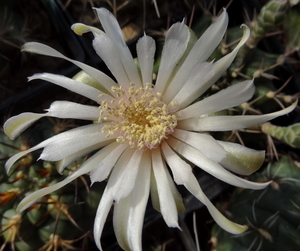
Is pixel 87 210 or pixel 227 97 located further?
pixel 87 210

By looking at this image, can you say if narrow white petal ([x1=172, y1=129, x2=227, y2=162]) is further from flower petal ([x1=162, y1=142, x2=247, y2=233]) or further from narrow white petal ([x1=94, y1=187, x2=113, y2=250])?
narrow white petal ([x1=94, y1=187, x2=113, y2=250])

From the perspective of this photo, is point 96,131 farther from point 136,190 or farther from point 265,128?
point 265,128

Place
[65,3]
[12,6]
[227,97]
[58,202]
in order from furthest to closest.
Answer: [65,3] < [12,6] < [58,202] < [227,97]

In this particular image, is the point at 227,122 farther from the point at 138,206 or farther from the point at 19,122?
the point at 19,122

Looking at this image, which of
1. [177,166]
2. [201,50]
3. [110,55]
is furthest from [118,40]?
[177,166]

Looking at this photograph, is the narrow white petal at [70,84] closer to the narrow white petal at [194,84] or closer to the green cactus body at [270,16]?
the narrow white petal at [194,84]

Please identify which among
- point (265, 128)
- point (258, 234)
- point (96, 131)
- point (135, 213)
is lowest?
point (258, 234)

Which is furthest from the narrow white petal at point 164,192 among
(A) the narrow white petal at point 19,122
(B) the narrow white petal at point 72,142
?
(A) the narrow white petal at point 19,122

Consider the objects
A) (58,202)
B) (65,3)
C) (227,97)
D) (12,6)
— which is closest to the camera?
(227,97)

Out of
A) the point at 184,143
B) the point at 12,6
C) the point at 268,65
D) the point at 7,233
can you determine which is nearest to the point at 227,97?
the point at 184,143
